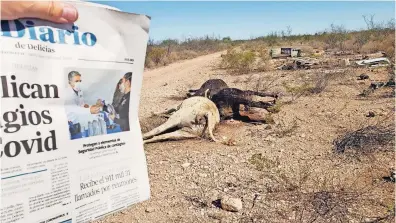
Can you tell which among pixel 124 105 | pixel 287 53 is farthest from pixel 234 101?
pixel 287 53

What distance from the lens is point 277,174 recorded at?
14.6ft

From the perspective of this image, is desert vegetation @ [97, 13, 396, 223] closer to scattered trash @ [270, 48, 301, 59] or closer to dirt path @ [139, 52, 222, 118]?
dirt path @ [139, 52, 222, 118]

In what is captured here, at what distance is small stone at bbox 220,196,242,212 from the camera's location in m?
3.74

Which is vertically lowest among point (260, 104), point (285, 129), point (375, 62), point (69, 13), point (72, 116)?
point (285, 129)

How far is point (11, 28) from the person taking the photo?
1307 millimetres

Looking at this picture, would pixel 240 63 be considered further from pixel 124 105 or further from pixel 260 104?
pixel 124 105

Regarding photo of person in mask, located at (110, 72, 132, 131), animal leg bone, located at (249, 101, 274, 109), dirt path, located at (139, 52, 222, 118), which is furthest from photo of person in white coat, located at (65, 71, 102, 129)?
dirt path, located at (139, 52, 222, 118)

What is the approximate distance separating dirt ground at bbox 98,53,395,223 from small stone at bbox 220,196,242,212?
5cm

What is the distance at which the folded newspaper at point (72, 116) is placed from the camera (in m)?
1.31

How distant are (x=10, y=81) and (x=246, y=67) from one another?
41.2 ft

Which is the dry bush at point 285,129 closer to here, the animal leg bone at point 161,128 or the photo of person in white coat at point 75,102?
the animal leg bone at point 161,128

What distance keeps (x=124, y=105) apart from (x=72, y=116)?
0.26 m

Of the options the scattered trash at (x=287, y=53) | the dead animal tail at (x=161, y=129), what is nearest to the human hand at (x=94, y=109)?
the dead animal tail at (x=161, y=129)

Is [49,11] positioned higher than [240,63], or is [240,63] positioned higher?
[49,11]
